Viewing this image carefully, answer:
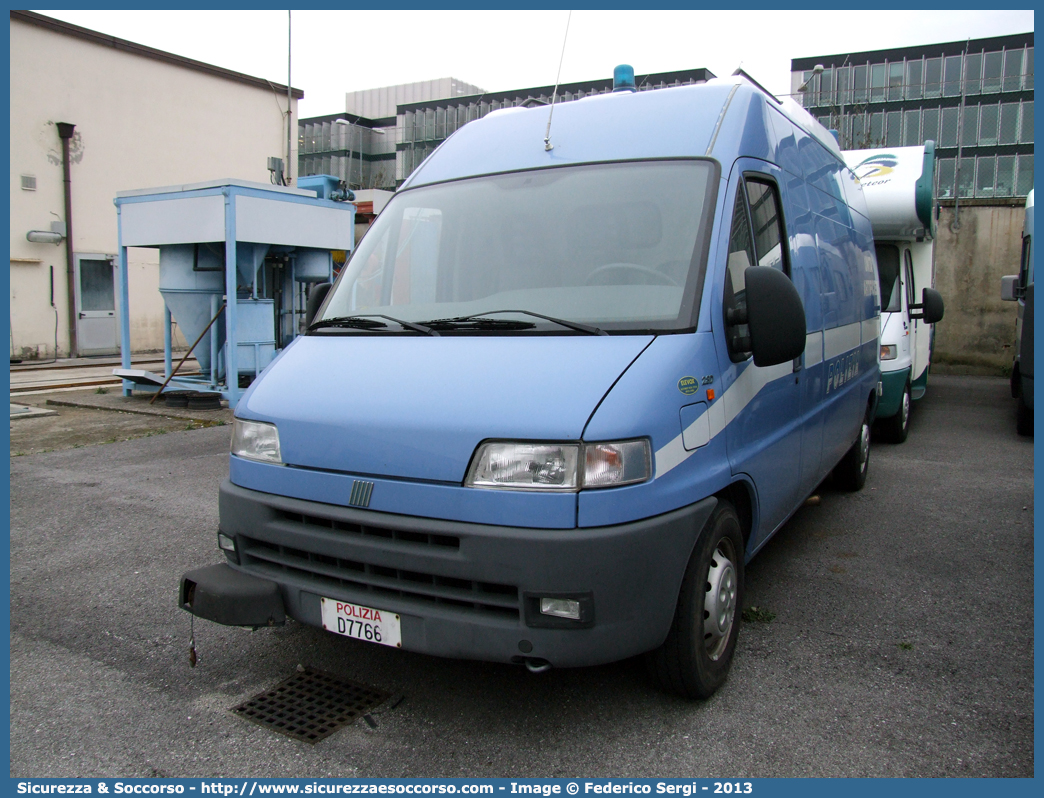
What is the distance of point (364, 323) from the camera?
3809mm

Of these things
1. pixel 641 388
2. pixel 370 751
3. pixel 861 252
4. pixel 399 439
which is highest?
pixel 861 252

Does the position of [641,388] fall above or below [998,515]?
above

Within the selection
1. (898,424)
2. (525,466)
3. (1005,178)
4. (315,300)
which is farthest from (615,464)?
(1005,178)

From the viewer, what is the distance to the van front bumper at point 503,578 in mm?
2857

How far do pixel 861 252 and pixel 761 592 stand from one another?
3.15m

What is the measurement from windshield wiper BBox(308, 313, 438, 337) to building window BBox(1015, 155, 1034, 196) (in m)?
19.7

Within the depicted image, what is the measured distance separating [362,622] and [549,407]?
1070 millimetres

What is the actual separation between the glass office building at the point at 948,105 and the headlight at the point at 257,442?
10.2 meters

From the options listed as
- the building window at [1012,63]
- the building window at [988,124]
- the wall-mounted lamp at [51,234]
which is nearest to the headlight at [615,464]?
the wall-mounted lamp at [51,234]

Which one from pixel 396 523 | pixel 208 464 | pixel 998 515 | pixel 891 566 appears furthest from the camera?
pixel 208 464

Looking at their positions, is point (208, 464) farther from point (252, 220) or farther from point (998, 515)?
point (998, 515)

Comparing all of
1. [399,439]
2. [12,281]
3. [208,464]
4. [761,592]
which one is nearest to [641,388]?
[399,439]

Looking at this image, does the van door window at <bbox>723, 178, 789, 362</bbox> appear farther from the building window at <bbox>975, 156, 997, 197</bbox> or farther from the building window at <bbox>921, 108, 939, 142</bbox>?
the building window at <bbox>921, 108, 939, 142</bbox>

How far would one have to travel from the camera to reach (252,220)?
36.3ft
